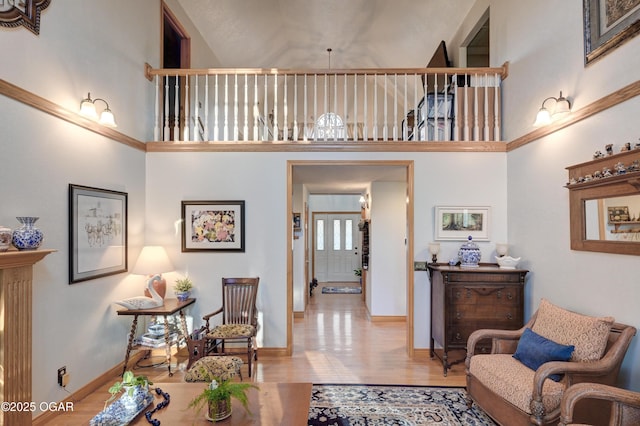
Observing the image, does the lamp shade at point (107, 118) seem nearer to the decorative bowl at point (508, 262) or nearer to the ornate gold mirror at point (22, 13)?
the ornate gold mirror at point (22, 13)

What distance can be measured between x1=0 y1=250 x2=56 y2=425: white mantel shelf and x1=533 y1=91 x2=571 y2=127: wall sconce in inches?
→ 164

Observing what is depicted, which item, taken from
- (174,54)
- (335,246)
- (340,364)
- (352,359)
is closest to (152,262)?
(340,364)

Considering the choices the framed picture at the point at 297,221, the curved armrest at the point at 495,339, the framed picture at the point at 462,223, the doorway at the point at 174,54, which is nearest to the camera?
the curved armrest at the point at 495,339

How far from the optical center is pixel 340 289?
8.91m

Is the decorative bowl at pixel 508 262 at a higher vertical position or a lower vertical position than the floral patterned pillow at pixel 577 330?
higher

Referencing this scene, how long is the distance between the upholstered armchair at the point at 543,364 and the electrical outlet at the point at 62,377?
11.1ft

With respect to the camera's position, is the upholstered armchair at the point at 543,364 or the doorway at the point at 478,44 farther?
the doorway at the point at 478,44

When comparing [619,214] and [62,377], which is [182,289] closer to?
[62,377]

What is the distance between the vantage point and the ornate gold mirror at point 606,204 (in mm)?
2318

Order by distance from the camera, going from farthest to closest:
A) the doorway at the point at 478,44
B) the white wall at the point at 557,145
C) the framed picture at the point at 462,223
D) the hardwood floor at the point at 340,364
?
the doorway at the point at 478,44
the framed picture at the point at 462,223
the hardwood floor at the point at 340,364
the white wall at the point at 557,145

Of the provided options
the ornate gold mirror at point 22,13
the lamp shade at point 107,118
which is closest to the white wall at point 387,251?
the lamp shade at point 107,118

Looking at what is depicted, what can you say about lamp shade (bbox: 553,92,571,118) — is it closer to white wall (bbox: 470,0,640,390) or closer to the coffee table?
white wall (bbox: 470,0,640,390)

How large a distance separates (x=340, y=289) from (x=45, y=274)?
22.7 feet

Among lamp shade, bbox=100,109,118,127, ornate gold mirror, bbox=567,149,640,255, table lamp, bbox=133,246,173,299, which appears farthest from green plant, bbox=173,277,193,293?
ornate gold mirror, bbox=567,149,640,255
